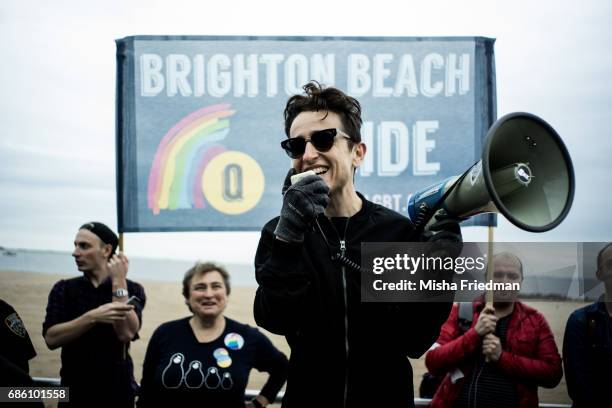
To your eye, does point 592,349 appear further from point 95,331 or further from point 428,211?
point 95,331

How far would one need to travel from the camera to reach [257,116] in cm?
446

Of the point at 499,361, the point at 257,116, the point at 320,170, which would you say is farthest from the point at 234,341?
the point at 320,170

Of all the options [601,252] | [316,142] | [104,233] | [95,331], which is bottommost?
[95,331]

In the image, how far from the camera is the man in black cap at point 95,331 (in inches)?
145

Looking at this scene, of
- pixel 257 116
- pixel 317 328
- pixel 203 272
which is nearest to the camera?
pixel 317 328

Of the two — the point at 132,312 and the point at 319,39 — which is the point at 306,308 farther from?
the point at 319,39

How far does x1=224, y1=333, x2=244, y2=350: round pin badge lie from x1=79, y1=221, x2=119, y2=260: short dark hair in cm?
125

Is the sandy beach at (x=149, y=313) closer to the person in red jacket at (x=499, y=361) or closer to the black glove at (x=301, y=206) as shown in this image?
the person in red jacket at (x=499, y=361)

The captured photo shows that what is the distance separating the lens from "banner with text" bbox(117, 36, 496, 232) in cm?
432

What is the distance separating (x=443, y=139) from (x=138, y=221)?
2443 millimetres

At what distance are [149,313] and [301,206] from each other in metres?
19.1

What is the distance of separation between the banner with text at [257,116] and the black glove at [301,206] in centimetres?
259

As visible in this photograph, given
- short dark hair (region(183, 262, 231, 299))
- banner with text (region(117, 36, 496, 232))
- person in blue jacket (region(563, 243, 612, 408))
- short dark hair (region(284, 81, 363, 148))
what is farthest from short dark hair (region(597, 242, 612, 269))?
short dark hair (region(183, 262, 231, 299))

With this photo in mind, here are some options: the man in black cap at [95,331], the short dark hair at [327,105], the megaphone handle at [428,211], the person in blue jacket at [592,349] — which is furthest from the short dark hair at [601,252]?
the man in black cap at [95,331]
